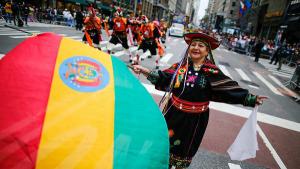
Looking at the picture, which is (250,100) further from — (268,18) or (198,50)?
(268,18)

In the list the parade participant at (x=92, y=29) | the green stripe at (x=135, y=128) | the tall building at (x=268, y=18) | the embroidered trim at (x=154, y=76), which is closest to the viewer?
the green stripe at (x=135, y=128)

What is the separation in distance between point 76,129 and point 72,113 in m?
0.12

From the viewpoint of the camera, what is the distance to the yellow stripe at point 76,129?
1599mm

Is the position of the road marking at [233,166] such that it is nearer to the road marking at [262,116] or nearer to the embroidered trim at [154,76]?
the embroidered trim at [154,76]

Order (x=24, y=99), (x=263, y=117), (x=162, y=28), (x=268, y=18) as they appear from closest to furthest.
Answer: (x=24, y=99) → (x=263, y=117) → (x=162, y=28) → (x=268, y=18)

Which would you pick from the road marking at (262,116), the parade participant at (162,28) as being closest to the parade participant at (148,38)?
the parade participant at (162,28)

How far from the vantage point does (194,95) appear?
2.70 metres

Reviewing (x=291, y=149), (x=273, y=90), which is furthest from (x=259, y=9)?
(x=291, y=149)

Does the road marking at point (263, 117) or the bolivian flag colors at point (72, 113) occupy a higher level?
the bolivian flag colors at point (72, 113)

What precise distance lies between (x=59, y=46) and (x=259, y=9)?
51.3m

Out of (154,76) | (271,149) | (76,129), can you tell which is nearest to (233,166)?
(271,149)

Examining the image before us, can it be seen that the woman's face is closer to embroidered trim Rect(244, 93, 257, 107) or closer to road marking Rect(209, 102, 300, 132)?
embroidered trim Rect(244, 93, 257, 107)

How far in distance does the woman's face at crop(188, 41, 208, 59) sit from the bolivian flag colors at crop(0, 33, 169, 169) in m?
0.88

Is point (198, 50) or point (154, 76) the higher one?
point (198, 50)
